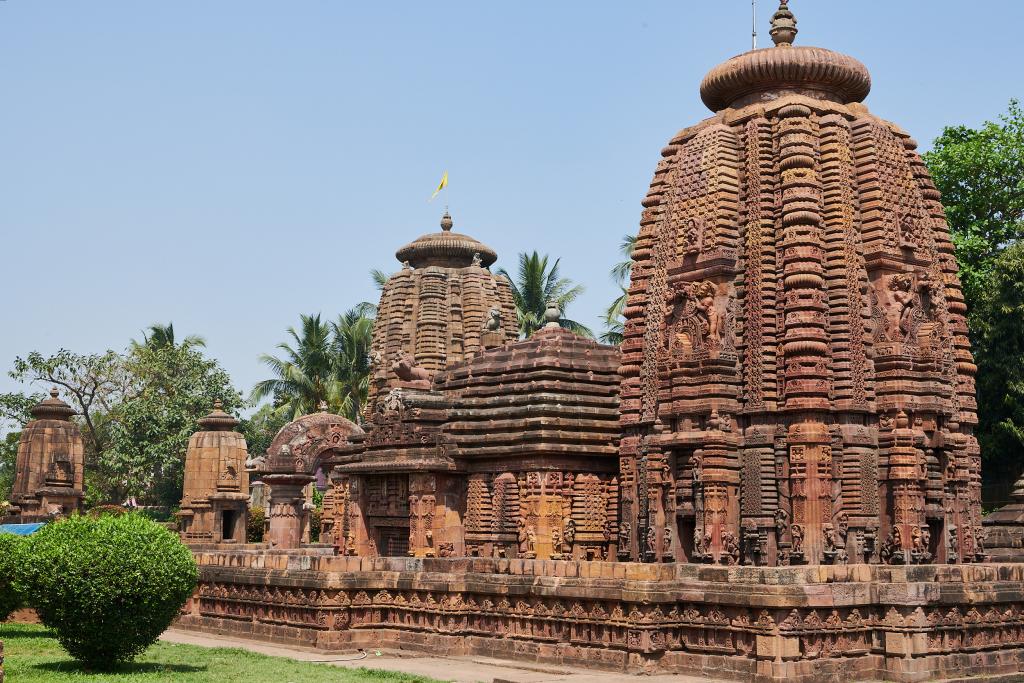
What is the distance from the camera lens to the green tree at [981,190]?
3725 cm

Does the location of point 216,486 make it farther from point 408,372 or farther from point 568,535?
point 568,535

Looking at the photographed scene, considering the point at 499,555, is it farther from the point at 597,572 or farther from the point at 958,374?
the point at 958,374

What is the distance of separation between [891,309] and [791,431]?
3.04 metres

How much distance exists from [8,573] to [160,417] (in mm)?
40002

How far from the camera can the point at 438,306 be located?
41.5 metres

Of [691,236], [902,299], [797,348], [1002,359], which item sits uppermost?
[691,236]

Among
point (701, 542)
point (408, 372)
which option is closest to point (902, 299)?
point (701, 542)

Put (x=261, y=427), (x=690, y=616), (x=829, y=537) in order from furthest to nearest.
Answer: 1. (x=261, y=427)
2. (x=829, y=537)
3. (x=690, y=616)

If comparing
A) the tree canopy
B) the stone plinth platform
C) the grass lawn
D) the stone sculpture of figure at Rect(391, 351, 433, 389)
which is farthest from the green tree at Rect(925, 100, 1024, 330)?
the grass lawn

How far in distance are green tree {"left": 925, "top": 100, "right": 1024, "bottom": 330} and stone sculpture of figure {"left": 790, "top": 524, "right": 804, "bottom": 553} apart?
19552 millimetres

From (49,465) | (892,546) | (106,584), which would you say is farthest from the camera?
(49,465)

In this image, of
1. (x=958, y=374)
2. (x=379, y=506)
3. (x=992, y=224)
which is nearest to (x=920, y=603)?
(x=958, y=374)

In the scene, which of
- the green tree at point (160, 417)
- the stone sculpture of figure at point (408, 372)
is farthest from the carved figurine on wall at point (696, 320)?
the green tree at point (160, 417)

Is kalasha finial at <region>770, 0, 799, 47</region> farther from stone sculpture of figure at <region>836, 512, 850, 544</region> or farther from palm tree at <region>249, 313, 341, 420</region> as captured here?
palm tree at <region>249, 313, 341, 420</region>
